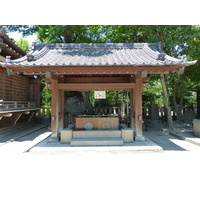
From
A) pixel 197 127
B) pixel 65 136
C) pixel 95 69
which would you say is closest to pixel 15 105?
pixel 65 136

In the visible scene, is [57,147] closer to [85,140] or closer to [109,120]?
[85,140]

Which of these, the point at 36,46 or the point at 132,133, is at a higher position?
the point at 36,46

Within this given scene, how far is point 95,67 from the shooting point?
6.43 meters

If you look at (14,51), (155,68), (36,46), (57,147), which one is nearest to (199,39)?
(155,68)

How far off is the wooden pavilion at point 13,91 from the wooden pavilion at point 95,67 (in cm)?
211

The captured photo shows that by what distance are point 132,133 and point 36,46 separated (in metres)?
Result: 7.26

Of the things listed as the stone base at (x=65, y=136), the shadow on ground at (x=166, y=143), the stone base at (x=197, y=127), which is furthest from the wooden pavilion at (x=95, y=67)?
the stone base at (x=197, y=127)

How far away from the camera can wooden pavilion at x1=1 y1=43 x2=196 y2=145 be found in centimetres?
630

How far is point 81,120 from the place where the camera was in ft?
24.6

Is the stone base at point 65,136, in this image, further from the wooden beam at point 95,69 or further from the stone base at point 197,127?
the stone base at point 197,127

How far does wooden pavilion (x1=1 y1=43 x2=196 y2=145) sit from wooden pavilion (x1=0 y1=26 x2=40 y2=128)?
2.11 m

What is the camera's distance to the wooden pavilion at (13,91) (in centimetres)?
904

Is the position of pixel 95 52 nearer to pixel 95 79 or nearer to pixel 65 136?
pixel 95 79

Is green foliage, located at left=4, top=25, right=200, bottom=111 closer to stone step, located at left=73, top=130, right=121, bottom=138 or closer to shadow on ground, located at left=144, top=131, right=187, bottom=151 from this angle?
shadow on ground, located at left=144, top=131, right=187, bottom=151
